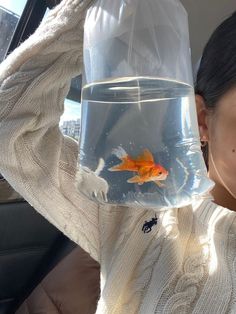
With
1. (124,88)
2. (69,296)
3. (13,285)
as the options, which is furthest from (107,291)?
(13,285)

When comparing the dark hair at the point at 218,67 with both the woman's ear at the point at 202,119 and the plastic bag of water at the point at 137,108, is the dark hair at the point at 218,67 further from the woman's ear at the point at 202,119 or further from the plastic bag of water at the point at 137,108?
the plastic bag of water at the point at 137,108

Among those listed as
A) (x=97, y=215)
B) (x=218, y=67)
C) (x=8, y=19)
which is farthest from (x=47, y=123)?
(x=8, y=19)

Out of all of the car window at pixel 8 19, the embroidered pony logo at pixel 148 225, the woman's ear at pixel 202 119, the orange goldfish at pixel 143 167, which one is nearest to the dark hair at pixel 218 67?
the woman's ear at pixel 202 119

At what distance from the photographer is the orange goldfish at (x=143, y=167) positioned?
583 mm

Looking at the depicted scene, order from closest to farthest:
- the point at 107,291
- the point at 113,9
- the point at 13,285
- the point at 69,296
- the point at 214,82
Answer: the point at 113,9 → the point at 107,291 → the point at 214,82 → the point at 69,296 → the point at 13,285

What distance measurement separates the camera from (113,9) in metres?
0.63

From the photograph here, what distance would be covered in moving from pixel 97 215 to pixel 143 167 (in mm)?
329

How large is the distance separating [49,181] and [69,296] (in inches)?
21.1

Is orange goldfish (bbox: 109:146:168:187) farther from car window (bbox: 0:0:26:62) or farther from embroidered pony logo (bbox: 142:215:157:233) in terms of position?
car window (bbox: 0:0:26:62)

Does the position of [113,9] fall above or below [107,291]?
above

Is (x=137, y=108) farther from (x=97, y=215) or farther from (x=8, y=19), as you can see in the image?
(x=8, y=19)

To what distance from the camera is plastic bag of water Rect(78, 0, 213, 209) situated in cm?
63

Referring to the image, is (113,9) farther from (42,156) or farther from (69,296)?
(69,296)

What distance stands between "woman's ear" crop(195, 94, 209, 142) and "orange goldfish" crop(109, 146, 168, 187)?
0.31 metres
